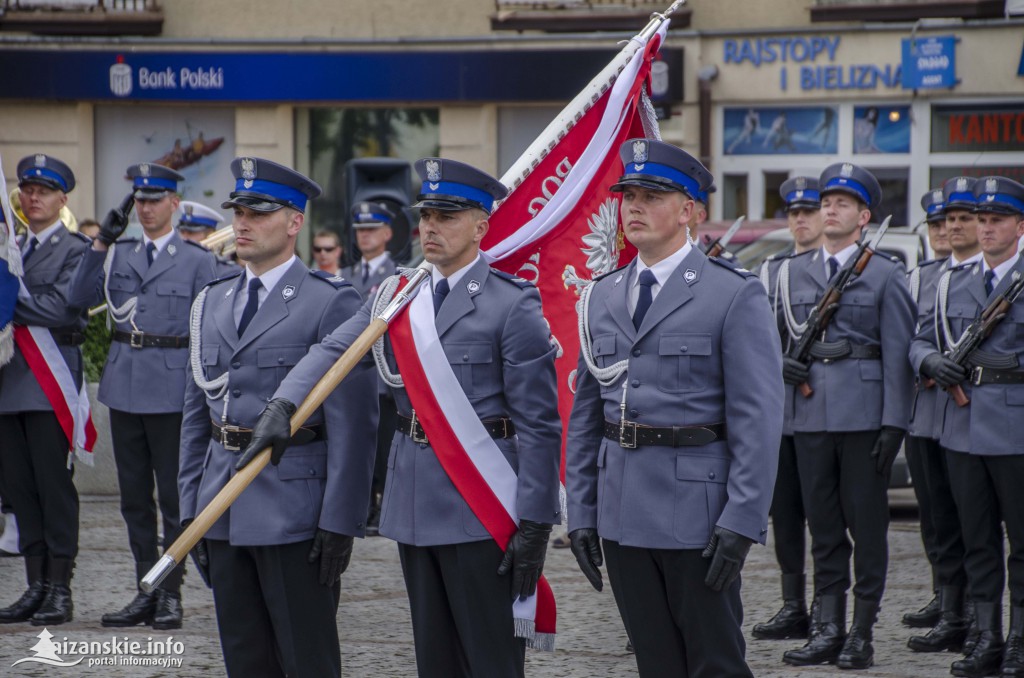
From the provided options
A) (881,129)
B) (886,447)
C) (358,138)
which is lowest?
(886,447)

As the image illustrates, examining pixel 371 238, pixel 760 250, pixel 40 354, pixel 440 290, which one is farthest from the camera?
pixel 760 250

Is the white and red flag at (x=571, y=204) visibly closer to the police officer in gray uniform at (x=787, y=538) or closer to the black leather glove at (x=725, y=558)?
the police officer in gray uniform at (x=787, y=538)

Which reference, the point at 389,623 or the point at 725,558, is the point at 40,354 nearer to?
the point at 389,623

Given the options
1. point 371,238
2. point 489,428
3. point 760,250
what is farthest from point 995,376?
point 371,238

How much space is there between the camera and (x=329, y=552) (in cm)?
520

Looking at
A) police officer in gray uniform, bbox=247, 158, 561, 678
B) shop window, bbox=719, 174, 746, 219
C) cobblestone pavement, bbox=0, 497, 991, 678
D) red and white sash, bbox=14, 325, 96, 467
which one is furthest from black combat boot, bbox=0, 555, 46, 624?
shop window, bbox=719, 174, 746, 219

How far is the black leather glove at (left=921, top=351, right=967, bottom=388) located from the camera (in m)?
7.14

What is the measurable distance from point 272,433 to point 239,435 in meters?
0.45

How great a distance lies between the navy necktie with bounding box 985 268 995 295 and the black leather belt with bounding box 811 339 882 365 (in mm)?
581

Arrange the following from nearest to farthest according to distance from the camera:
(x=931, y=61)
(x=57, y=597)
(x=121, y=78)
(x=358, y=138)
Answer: (x=57, y=597) < (x=931, y=61) < (x=121, y=78) < (x=358, y=138)

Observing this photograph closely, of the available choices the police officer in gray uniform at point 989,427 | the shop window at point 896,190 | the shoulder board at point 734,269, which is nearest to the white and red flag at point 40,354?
the shoulder board at point 734,269

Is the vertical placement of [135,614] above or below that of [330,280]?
below

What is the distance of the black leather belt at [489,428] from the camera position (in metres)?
5.13

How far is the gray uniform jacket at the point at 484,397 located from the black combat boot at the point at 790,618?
3028 millimetres
